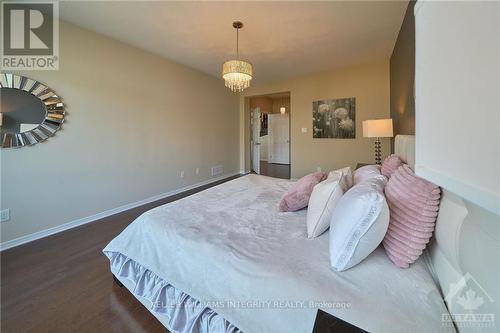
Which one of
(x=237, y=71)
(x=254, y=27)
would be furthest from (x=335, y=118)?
(x=237, y=71)

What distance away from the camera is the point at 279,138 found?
8047 millimetres

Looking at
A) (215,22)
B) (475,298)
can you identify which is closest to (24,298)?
(475,298)

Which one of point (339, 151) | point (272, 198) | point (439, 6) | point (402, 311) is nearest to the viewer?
point (439, 6)

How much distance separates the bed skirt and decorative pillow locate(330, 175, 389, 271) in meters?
0.62

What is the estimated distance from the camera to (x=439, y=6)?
505 mm

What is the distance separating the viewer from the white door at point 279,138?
7840 mm

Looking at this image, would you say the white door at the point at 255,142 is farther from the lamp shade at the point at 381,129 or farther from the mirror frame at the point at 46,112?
the mirror frame at the point at 46,112

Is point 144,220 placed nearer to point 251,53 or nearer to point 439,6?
point 439,6

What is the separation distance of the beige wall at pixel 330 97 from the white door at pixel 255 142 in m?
0.78

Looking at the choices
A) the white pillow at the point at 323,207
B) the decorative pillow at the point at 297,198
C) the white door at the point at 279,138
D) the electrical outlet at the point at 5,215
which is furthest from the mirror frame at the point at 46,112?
the white door at the point at 279,138

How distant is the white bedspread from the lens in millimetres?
780

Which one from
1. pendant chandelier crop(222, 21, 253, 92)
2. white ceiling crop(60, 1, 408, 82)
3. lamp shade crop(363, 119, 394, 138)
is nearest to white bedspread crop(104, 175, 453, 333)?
pendant chandelier crop(222, 21, 253, 92)

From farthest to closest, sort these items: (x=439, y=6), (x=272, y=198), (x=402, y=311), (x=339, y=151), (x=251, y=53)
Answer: (x=339, y=151), (x=251, y=53), (x=272, y=198), (x=402, y=311), (x=439, y=6)

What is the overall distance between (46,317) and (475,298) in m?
2.22
